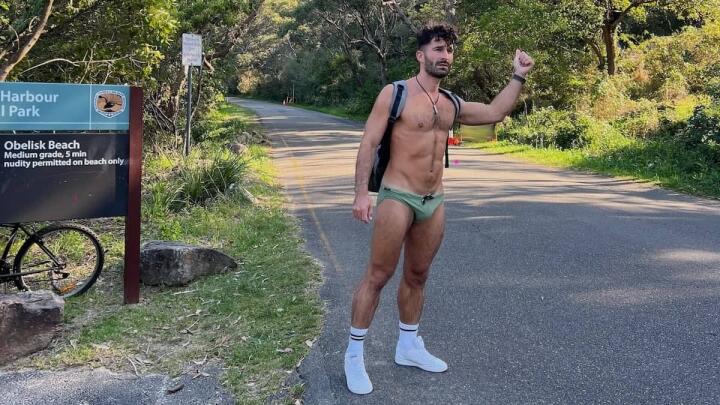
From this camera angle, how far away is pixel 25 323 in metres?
4.17

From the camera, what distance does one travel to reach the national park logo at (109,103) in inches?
195

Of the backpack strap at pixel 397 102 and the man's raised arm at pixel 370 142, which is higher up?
the backpack strap at pixel 397 102

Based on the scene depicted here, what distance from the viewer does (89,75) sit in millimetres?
9656

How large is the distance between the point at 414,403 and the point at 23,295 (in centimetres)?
278

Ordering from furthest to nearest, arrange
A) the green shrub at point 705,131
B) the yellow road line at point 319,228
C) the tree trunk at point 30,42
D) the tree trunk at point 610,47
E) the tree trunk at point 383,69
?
the tree trunk at point 383,69, the tree trunk at point 610,47, the green shrub at point 705,131, the tree trunk at point 30,42, the yellow road line at point 319,228

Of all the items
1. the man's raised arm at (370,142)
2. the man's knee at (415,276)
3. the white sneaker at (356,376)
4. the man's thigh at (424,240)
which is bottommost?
the white sneaker at (356,376)

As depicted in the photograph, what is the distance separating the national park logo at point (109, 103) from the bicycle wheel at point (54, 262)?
3.45ft

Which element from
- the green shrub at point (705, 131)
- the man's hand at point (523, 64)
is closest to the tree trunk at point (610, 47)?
the green shrub at point (705, 131)

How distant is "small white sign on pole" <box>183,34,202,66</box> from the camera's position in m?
10.6

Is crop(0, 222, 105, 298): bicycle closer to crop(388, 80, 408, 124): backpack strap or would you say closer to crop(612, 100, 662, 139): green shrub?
crop(388, 80, 408, 124): backpack strap

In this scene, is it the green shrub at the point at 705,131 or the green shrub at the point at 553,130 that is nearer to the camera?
the green shrub at the point at 705,131

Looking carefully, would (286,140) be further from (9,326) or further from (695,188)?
(9,326)

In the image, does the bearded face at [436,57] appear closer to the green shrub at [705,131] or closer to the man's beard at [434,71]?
the man's beard at [434,71]

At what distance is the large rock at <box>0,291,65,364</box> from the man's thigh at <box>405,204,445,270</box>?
7.96 feet
